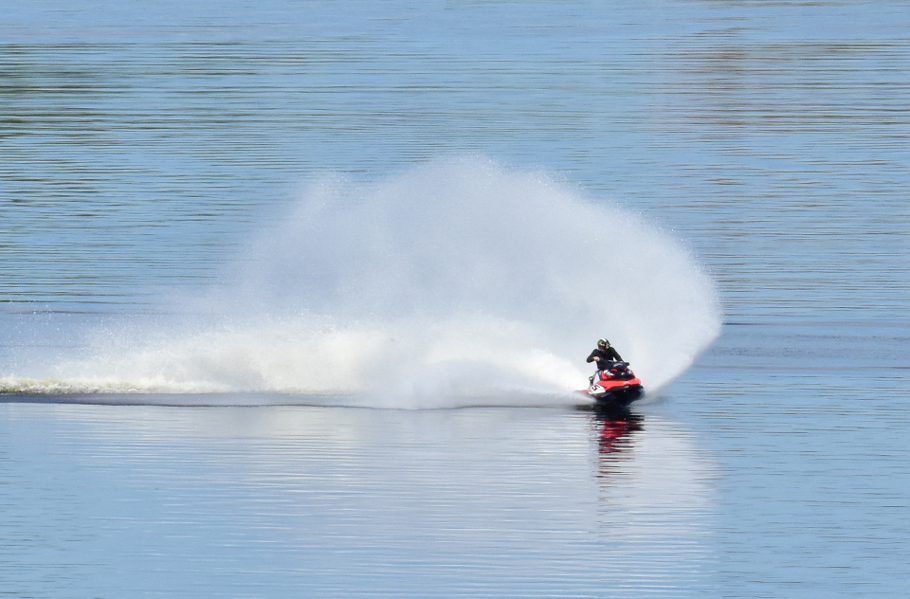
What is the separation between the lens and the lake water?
20047mm

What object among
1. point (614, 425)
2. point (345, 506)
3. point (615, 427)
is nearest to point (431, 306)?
point (614, 425)

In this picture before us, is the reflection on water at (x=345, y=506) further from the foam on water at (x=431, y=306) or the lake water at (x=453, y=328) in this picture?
the foam on water at (x=431, y=306)

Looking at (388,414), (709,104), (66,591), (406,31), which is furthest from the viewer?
(406,31)

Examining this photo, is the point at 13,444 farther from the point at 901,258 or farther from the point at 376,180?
the point at 376,180

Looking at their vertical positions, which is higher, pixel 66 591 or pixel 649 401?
pixel 649 401

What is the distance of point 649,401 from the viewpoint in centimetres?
2789

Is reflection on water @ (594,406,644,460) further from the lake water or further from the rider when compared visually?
the rider

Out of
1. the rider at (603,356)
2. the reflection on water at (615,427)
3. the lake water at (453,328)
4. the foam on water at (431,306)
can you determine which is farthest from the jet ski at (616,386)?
the foam on water at (431,306)

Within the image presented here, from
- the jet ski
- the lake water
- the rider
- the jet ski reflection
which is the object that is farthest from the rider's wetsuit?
the lake water

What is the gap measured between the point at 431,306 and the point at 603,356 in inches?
332

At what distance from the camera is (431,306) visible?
115 ft

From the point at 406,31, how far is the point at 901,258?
55.7 meters

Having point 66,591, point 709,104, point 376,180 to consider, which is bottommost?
point 66,591

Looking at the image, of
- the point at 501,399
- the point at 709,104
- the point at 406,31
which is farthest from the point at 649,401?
the point at 406,31
